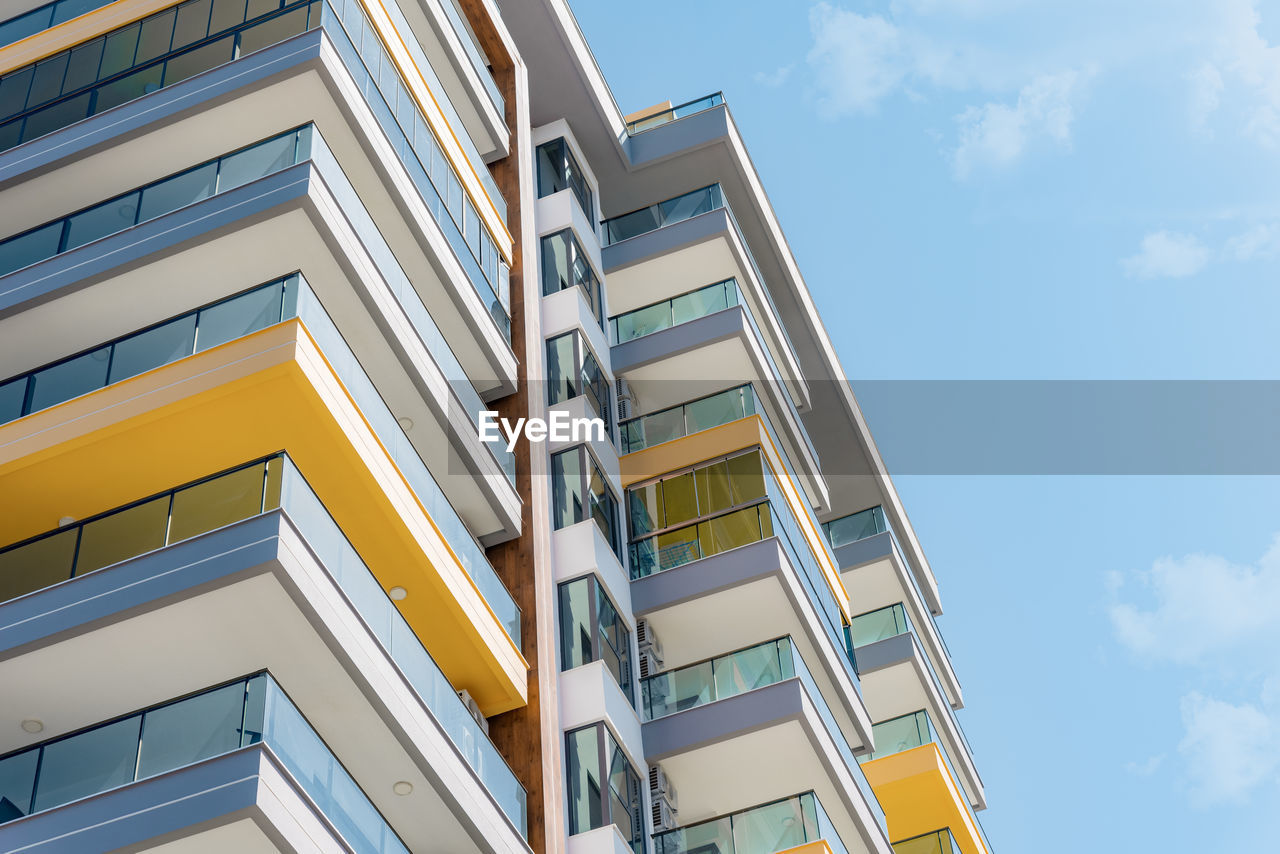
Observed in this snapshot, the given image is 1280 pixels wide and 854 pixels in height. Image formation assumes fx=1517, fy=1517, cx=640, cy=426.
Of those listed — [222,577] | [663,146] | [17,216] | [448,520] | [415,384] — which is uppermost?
[663,146]

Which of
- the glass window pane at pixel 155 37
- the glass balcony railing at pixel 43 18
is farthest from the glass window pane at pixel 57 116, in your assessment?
the glass balcony railing at pixel 43 18

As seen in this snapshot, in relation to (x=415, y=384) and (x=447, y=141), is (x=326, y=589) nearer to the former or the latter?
(x=415, y=384)

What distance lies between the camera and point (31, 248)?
760 inches

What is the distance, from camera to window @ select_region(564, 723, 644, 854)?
19.4 metres

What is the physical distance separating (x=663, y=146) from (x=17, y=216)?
1454 centimetres

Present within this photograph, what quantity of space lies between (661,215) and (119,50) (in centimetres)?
1175

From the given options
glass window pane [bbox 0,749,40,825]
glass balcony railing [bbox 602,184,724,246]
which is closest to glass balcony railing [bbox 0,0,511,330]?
glass balcony railing [bbox 602,184,724,246]

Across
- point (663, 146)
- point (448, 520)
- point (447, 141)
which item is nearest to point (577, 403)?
point (447, 141)

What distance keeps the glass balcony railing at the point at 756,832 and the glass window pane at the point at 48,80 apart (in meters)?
13.5

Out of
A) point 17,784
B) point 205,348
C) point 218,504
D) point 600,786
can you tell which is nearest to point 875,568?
point 600,786

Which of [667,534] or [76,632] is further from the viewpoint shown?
[667,534]

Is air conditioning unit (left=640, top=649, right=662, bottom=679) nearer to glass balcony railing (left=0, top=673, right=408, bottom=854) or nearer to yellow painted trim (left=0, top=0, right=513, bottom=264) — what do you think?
yellow painted trim (left=0, top=0, right=513, bottom=264)

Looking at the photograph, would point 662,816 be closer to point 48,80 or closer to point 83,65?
point 83,65

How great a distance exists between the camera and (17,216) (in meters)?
20.7
